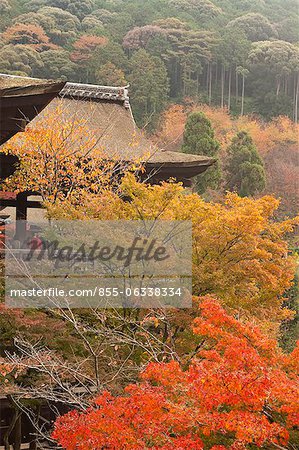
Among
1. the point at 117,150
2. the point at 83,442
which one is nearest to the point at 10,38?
the point at 117,150

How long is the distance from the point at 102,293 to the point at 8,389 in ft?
5.78

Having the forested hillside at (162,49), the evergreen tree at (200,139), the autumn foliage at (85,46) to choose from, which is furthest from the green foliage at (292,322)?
the autumn foliage at (85,46)

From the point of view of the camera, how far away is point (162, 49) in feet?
151

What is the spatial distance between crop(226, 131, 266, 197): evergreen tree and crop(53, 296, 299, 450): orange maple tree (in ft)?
84.5

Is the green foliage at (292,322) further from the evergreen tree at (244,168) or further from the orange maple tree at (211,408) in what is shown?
the evergreen tree at (244,168)

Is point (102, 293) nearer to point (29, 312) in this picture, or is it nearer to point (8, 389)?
point (29, 312)

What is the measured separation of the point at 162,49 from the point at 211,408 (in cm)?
4283

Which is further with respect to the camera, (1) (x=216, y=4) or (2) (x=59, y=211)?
(1) (x=216, y=4)

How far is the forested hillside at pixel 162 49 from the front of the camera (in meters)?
40.9

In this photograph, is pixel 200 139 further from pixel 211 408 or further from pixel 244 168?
pixel 211 408

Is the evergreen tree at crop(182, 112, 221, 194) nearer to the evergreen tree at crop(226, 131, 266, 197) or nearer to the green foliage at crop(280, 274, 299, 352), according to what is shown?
the evergreen tree at crop(226, 131, 266, 197)

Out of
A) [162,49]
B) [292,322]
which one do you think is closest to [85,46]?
[162,49]

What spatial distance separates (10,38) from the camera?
40.1 meters

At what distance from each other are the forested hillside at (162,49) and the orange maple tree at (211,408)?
33.7m
